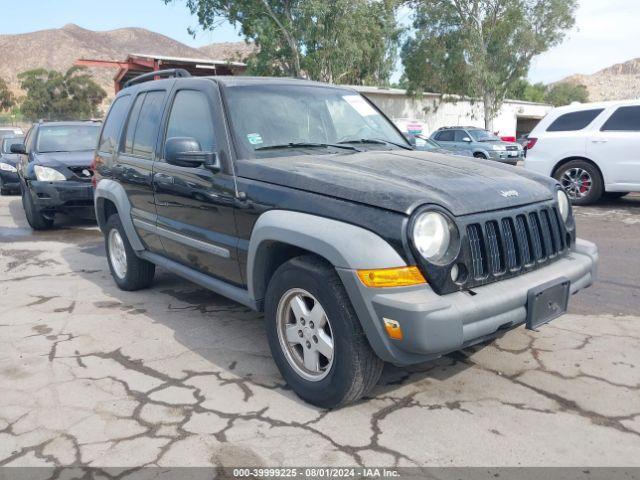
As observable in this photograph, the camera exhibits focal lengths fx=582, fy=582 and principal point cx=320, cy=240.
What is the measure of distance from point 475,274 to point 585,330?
1863 mm

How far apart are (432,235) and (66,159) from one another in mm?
7771

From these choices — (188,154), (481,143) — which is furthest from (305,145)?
(481,143)

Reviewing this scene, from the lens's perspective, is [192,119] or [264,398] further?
[192,119]

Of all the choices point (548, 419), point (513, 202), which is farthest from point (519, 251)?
point (548, 419)

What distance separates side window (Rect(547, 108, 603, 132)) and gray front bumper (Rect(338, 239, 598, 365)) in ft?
25.6

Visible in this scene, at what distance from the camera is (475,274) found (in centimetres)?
289

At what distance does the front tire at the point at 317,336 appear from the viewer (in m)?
2.89

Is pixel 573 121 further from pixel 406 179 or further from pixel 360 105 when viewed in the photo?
pixel 406 179

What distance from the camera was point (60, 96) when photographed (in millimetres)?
54219

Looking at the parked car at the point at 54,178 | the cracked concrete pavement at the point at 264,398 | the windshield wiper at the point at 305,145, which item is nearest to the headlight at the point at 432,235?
the cracked concrete pavement at the point at 264,398

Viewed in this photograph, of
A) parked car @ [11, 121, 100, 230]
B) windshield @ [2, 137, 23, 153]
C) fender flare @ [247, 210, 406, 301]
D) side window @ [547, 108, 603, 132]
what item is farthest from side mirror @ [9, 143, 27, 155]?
side window @ [547, 108, 603, 132]

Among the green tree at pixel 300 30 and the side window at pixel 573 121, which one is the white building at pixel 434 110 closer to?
the green tree at pixel 300 30

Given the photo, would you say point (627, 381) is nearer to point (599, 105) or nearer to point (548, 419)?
point (548, 419)

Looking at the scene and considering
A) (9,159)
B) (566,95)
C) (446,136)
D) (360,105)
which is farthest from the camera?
(566,95)
